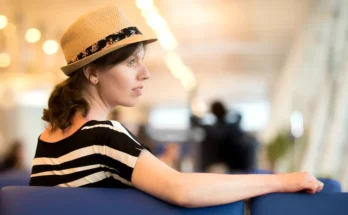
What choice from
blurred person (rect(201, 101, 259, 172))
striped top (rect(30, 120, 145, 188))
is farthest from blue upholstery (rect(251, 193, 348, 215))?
blurred person (rect(201, 101, 259, 172))

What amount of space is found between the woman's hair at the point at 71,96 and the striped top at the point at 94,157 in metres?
0.07

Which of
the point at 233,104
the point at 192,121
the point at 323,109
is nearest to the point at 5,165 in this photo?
the point at 192,121

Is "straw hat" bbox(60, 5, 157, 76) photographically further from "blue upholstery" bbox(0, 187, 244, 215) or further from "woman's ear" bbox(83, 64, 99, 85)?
"blue upholstery" bbox(0, 187, 244, 215)

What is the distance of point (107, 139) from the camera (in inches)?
58.6

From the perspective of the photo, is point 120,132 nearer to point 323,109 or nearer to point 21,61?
point 323,109

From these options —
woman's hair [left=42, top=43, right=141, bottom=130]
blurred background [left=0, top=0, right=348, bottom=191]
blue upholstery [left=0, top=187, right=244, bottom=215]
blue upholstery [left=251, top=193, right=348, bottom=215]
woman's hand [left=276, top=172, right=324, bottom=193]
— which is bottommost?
blue upholstery [left=0, top=187, right=244, bottom=215]

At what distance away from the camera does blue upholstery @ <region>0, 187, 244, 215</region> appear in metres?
1.38

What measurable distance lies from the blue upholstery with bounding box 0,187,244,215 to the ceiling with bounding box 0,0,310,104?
26.3 feet

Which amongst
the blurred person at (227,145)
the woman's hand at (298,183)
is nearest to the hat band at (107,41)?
the woman's hand at (298,183)

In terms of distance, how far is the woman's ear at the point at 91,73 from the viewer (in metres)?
1.68

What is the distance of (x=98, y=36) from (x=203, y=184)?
52 cm

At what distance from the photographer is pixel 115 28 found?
167 centimetres

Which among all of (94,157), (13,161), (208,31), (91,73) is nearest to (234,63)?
(208,31)

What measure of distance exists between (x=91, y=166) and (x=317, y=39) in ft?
25.3
